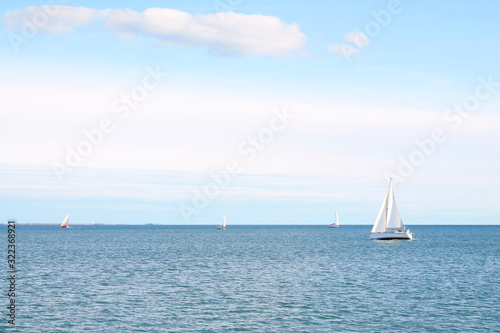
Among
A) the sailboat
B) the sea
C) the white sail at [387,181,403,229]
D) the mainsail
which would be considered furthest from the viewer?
the sailboat

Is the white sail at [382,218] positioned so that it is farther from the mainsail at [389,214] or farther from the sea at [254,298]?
the sea at [254,298]

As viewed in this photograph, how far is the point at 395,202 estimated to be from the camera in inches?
5212

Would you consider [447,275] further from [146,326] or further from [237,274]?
[146,326]

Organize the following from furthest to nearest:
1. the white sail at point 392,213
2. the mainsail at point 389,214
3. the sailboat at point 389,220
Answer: the sailboat at point 389,220
the mainsail at point 389,214
the white sail at point 392,213

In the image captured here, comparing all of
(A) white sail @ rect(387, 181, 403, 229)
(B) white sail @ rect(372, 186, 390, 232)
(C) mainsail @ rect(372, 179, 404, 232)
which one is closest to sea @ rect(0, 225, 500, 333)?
(A) white sail @ rect(387, 181, 403, 229)

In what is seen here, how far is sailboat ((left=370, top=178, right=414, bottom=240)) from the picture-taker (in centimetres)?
13225

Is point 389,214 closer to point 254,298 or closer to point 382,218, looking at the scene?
point 382,218

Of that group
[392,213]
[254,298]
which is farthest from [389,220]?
[254,298]

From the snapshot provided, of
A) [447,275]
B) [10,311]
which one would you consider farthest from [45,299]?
[447,275]

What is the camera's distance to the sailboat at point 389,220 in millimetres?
132250

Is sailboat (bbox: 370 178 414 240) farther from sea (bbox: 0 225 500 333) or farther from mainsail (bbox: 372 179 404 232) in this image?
sea (bbox: 0 225 500 333)

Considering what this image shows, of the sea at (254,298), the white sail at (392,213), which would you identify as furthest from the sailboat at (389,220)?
the sea at (254,298)

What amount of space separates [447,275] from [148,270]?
129 feet

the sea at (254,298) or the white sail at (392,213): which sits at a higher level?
the white sail at (392,213)
